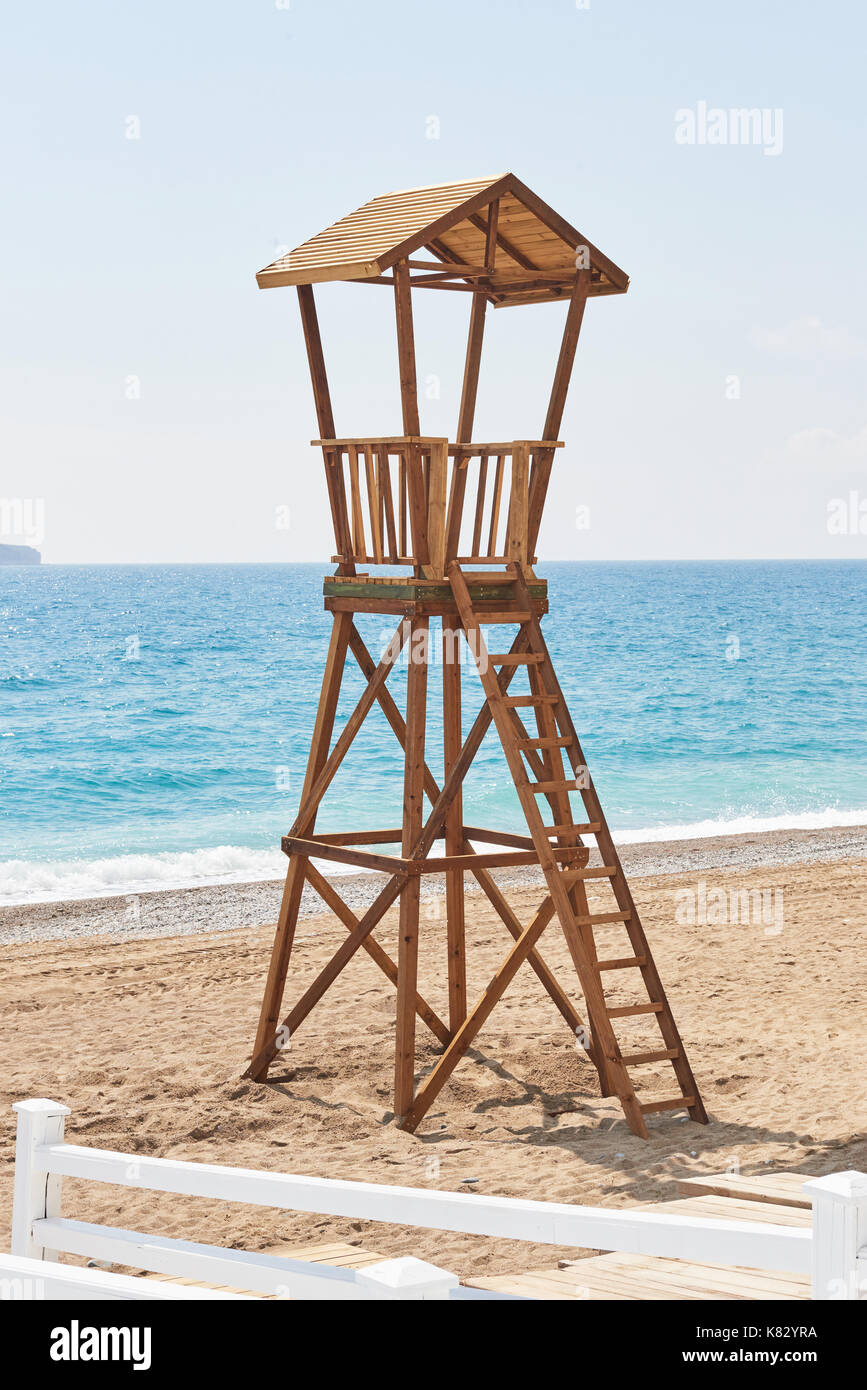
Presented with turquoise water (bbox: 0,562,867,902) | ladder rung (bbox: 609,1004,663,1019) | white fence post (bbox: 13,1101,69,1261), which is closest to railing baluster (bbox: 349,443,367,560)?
ladder rung (bbox: 609,1004,663,1019)

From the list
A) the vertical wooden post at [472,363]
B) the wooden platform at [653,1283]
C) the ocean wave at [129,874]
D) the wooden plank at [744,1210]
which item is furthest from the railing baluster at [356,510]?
the ocean wave at [129,874]

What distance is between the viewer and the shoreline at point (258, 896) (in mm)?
14117

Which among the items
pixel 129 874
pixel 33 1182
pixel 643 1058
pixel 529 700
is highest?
pixel 529 700

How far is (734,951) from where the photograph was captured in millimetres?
12352

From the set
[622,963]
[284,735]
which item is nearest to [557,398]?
[622,963]

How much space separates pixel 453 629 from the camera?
27.9 ft

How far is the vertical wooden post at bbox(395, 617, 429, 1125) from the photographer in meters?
8.13

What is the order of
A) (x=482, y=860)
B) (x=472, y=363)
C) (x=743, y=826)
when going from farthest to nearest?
(x=743, y=826), (x=472, y=363), (x=482, y=860)

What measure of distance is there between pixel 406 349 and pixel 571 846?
293cm

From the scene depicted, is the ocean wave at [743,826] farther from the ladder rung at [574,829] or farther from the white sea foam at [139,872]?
the ladder rung at [574,829]

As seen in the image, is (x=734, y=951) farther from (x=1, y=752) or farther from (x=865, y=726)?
(x=865, y=726)

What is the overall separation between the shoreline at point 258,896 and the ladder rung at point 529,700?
6.43 metres

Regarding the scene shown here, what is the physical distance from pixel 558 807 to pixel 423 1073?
197 cm

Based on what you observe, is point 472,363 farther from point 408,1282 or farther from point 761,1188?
point 408,1282
